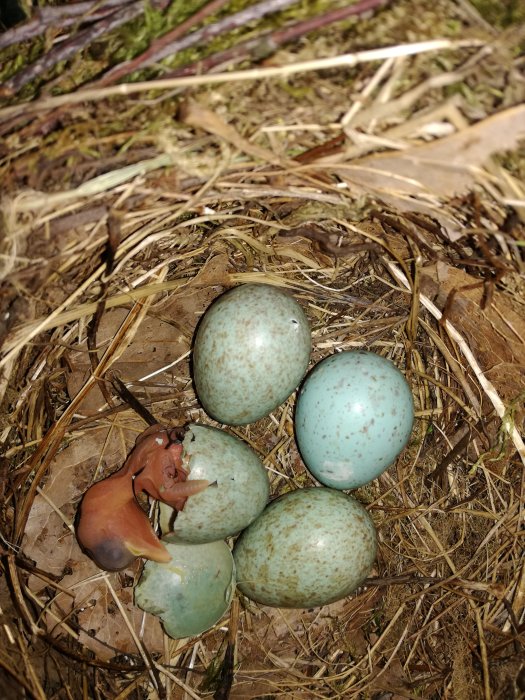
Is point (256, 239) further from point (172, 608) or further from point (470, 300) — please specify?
point (172, 608)

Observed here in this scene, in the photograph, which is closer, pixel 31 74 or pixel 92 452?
pixel 31 74

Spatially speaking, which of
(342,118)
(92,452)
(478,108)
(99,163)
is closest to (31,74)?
(99,163)

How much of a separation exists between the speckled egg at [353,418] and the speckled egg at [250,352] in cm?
12

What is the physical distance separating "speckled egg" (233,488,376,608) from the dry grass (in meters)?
0.24

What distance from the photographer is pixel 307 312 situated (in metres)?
2.22

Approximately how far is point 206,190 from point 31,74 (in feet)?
1.69

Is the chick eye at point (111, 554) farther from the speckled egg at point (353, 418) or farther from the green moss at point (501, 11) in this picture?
the green moss at point (501, 11)

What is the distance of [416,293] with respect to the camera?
1967 millimetres

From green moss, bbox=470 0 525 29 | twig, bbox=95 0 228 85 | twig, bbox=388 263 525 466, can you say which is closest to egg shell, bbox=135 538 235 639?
twig, bbox=388 263 525 466

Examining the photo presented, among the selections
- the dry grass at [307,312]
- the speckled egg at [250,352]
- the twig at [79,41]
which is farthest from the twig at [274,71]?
the speckled egg at [250,352]

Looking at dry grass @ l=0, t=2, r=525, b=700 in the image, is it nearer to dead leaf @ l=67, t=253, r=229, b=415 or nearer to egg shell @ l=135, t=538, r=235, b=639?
dead leaf @ l=67, t=253, r=229, b=415

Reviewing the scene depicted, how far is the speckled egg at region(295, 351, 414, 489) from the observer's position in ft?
5.77

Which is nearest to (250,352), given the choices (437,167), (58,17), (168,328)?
(168,328)

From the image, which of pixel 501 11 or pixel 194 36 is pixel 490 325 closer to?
pixel 501 11
